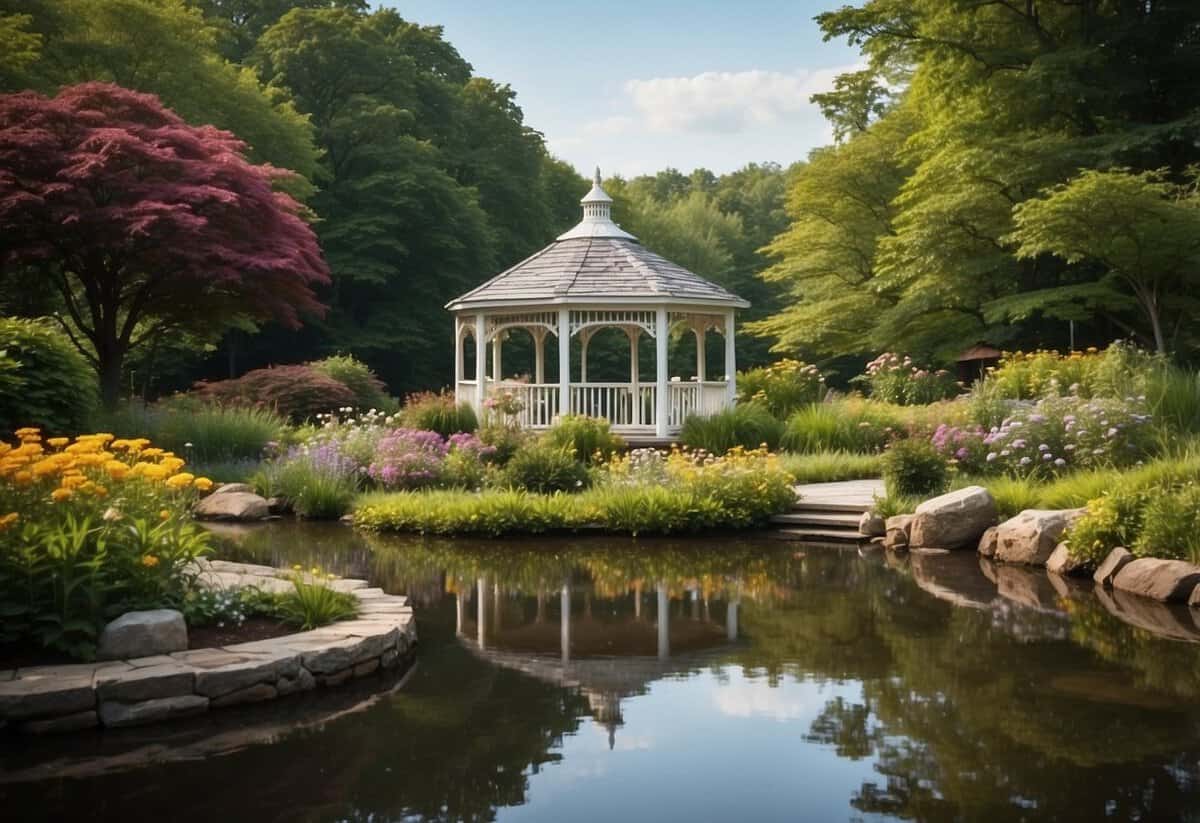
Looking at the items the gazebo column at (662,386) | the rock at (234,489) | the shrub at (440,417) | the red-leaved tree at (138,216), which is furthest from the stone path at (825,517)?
the red-leaved tree at (138,216)

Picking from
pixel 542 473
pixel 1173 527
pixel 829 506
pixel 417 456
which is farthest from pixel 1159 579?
pixel 417 456

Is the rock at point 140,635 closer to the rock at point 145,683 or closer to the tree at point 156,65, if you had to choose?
the rock at point 145,683

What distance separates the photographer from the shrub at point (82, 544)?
239 inches

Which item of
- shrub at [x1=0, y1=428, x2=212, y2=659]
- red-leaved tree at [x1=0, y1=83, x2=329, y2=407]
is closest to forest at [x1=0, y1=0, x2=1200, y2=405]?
red-leaved tree at [x1=0, y1=83, x2=329, y2=407]

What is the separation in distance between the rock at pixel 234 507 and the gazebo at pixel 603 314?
4285mm

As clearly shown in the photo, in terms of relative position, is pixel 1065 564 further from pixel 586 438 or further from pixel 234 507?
pixel 234 507

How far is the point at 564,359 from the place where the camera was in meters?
18.1

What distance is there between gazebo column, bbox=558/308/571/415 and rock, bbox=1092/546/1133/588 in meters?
9.63

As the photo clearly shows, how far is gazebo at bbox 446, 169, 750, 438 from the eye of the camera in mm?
18234

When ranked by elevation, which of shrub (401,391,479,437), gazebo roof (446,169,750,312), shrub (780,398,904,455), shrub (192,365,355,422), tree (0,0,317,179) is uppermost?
tree (0,0,317,179)

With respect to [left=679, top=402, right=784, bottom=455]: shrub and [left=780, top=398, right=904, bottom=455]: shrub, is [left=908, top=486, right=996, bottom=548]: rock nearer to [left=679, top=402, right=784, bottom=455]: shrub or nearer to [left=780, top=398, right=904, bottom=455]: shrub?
[left=780, top=398, right=904, bottom=455]: shrub

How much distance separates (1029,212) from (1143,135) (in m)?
3.73

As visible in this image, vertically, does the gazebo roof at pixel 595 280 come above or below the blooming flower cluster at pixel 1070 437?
above

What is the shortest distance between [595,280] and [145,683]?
13.6 metres
